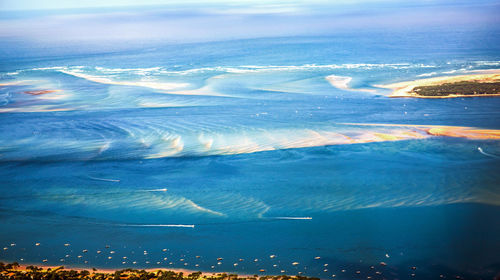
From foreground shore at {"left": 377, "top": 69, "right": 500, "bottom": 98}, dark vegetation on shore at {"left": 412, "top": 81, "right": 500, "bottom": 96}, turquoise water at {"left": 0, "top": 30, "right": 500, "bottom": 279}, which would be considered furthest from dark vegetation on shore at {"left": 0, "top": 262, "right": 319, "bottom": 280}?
dark vegetation on shore at {"left": 412, "top": 81, "right": 500, "bottom": 96}

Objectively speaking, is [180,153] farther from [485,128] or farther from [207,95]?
[485,128]

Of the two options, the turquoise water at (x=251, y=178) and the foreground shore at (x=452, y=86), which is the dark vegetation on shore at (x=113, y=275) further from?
the foreground shore at (x=452, y=86)

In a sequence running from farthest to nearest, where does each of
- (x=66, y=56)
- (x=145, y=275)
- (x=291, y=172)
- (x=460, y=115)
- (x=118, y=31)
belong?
1. (x=118, y=31)
2. (x=66, y=56)
3. (x=460, y=115)
4. (x=291, y=172)
5. (x=145, y=275)

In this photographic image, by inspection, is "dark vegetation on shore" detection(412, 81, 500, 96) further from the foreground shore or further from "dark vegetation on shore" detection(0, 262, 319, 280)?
"dark vegetation on shore" detection(0, 262, 319, 280)

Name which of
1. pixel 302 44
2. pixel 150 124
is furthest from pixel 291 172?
pixel 302 44

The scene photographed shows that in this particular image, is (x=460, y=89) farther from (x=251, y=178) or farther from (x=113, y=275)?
(x=113, y=275)

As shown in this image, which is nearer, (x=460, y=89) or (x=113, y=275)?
(x=113, y=275)

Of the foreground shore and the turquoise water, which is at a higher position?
the foreground shore

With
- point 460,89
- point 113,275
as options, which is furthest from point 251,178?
point 460,89
